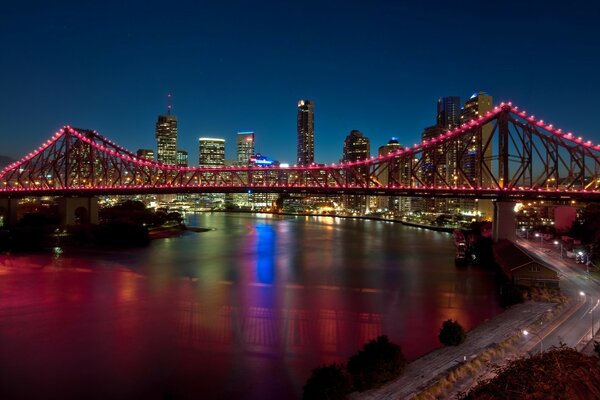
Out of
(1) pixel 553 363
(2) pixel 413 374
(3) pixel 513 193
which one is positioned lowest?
(2) pixel 413 374

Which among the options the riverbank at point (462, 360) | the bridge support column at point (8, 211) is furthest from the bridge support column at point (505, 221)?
the bridge support column at point (8, 211)

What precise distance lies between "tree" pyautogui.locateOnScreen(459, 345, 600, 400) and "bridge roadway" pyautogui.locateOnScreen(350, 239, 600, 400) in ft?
9.57

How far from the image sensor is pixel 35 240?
40250 mm

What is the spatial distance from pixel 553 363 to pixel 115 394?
977 centimetres

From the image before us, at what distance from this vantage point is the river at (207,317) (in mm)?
12766

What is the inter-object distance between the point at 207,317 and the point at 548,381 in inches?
558

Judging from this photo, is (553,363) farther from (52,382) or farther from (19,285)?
(19,285)

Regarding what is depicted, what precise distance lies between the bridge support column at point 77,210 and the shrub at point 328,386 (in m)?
43.3

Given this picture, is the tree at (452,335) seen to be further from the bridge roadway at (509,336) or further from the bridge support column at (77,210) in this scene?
the bridge support column at (77,210)

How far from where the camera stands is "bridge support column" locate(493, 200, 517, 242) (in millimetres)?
35250

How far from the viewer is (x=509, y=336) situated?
13.5 metres

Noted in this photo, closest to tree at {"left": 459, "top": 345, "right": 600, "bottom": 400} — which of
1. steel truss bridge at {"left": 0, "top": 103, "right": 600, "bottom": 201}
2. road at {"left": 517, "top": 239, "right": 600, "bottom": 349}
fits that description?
road at {"left": 517, "top": 239, "right": 600, "bottom": 349}

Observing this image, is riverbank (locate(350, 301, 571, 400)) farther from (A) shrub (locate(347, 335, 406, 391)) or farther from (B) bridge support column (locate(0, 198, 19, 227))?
(B) bridge support column (locate(0, 198, 19, 227))

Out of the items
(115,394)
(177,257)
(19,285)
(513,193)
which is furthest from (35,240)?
(513,193)
